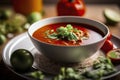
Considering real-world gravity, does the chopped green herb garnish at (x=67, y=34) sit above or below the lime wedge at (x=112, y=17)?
above

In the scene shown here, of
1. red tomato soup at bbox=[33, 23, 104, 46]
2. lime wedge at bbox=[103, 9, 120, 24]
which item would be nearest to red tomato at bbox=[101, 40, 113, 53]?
red tomato soup at bbox=[33, 23, 104, 46]

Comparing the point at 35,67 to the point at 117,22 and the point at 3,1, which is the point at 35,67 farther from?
the point at 3,1

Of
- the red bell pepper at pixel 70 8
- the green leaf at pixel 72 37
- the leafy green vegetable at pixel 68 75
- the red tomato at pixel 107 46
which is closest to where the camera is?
the leafy green vegetable at pixel 68 75

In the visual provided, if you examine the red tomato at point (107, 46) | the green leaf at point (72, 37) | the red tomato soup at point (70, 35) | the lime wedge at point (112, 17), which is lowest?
the lime wedge at point (112, 17)

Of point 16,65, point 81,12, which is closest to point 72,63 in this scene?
point 16,65

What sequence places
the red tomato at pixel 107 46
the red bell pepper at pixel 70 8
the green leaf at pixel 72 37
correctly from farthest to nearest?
the red bell pepper at pixel 70 8, the red tomato at pixel 107 46, the green leaf at pixel 72 37

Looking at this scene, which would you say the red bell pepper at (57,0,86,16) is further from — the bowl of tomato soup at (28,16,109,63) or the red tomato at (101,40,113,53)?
the red tomato at (101,40,113,53)

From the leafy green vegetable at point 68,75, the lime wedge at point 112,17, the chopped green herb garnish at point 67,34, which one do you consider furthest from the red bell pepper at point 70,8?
the leafy green vegetable at point 68,75

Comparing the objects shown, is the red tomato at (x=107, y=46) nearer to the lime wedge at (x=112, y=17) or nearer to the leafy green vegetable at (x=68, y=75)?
the leafy green vegetable at (x=68, y=75)

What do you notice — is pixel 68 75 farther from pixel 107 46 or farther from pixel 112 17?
pixel 112 17
